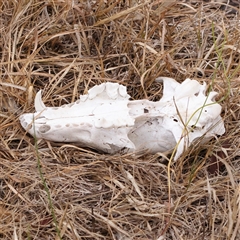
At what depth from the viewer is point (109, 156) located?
1.62 meters

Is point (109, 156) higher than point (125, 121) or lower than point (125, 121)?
lower

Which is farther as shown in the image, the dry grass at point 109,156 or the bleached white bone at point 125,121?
the bleached white bone at point 125,121

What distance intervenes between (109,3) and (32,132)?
2.19ft

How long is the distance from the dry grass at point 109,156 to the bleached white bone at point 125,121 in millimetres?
40

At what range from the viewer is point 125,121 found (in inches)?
62.5

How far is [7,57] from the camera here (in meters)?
1.92

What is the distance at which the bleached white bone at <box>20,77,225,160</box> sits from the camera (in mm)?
1602

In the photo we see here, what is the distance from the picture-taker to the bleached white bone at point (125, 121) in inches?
63.1

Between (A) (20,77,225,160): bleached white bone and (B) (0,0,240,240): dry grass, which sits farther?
(A) (20,77,225,160): bleached white bone

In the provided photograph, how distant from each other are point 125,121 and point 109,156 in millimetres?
125

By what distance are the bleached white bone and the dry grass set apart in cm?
4

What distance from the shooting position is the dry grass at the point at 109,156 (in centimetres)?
149

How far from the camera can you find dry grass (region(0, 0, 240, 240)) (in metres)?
1.49

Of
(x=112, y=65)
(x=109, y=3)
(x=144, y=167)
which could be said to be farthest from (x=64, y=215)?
(x=109, y=3)
